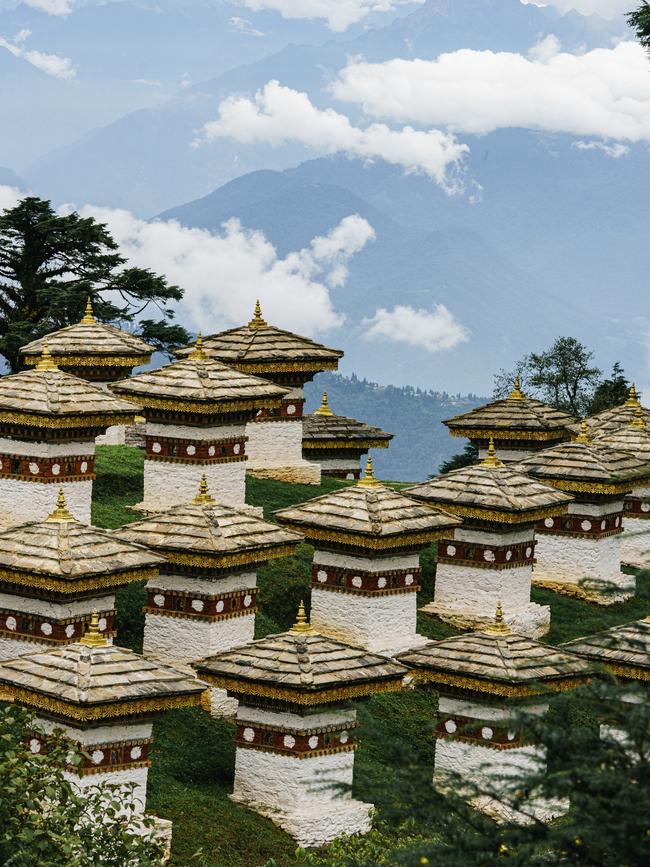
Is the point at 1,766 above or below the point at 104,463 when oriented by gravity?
below

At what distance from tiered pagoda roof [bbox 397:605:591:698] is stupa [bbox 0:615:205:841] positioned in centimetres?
340

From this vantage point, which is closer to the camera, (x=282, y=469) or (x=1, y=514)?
(x=1, y=514)

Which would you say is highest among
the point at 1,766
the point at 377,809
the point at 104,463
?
the point at 104,463

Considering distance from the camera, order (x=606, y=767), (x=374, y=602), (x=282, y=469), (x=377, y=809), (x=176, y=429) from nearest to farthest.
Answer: (x=606, y=767) < (x=377, y=809) < (x=374, y=602) < (x=176, y=429) < (x=282, y=469)

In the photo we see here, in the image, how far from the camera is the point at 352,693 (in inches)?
809

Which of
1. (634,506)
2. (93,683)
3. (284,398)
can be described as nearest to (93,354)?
(284,398)

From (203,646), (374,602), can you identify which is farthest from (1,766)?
(374,602)

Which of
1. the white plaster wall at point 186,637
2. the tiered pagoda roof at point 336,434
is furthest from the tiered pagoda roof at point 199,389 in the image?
the tiered pagoda roof at point 336,434

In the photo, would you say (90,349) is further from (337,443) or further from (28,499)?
(28,499)

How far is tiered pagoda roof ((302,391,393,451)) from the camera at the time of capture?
35125mm

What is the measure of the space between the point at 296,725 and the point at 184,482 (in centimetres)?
738

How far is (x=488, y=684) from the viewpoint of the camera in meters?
21.2

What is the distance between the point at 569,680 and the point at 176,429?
780 centimetres

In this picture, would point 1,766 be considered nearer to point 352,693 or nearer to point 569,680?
point 352,693
